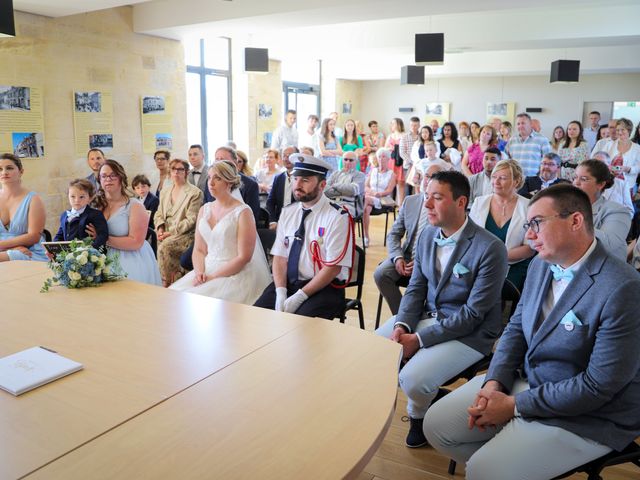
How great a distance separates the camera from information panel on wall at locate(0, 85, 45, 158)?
6156 mm

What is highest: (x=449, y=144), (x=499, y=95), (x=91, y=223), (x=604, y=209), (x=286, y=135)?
(x=499, y=95)

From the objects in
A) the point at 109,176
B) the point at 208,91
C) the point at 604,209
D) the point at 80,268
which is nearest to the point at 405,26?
the point at 208,91

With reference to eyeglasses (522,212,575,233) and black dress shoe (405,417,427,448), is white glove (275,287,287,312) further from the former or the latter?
eyeglasses (522,212,575,233)

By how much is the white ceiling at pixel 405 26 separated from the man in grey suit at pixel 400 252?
129 inches

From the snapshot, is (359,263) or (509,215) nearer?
(359,263)

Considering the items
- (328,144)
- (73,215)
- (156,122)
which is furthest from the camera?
(328,144)

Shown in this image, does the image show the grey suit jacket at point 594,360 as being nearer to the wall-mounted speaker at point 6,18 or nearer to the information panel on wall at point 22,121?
the wall-mounted speaker at point 6,18

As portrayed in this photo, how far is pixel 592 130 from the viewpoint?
12125 mm

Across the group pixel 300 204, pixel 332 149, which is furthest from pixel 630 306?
pixel 332 149

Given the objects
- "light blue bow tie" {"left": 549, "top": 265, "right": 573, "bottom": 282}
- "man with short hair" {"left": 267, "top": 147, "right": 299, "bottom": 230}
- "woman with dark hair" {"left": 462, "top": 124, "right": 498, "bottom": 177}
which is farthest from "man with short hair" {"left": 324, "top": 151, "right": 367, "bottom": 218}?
"light blue bow tie" {"left": 549, "top": 265, "right": 573, "bottom": 282}

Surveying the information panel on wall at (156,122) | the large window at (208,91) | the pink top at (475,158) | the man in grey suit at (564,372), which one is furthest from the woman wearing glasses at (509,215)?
the large window at (208,91)

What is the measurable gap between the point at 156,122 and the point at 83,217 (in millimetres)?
4460

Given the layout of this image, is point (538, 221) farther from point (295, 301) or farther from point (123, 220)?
point (123, 220)

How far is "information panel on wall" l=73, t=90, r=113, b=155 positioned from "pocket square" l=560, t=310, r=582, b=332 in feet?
Answer: 21.3
